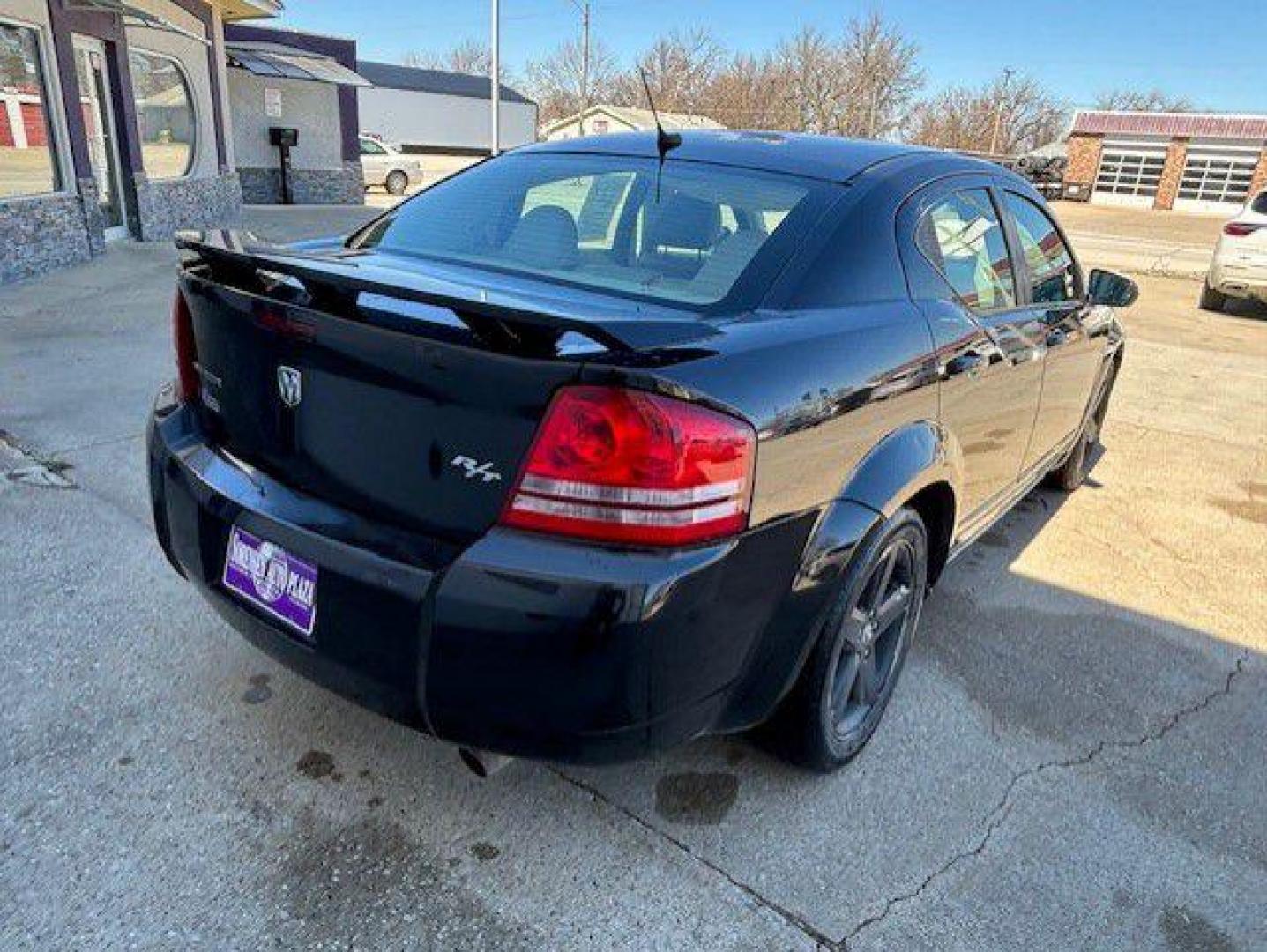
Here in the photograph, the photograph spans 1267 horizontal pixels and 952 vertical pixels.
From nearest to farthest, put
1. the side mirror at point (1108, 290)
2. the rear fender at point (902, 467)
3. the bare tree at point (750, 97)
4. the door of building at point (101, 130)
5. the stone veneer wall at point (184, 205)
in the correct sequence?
the rear fender at point (902, 467)
the side mirror at point (1108, 290)
the door of building at point (101, 130)
the stone veneer wall at point (184, 205)
the bare tree at point (750, 97)

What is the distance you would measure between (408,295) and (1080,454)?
403 cm

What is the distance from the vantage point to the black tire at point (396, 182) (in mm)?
25656

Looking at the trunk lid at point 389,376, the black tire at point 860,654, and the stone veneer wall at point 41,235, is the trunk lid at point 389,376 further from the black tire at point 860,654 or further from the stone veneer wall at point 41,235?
the stone veneer wall at point 41,235

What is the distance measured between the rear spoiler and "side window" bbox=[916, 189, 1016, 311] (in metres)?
1.06

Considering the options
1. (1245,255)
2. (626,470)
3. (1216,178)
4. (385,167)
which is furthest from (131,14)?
(1216,178)

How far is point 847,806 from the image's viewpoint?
7.70 ft

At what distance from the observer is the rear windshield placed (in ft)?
7.49

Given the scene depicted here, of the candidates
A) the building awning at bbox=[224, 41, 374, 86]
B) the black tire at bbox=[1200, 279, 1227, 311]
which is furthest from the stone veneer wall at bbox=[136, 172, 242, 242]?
the black tire at bbox=[1200, 279, 1227, 311]

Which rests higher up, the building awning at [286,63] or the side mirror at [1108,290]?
the building awning at [286,63]

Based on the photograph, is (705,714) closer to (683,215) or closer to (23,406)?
(683,215)

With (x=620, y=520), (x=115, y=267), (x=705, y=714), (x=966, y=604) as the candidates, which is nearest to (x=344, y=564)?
(x=620, y=520)

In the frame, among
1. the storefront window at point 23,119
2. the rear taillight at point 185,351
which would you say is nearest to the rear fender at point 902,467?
the rear taillight at point 185,351

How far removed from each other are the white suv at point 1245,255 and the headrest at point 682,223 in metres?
11.1

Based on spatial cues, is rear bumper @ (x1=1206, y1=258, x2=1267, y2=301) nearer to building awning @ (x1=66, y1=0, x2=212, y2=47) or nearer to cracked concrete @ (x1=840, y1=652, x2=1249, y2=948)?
cracked concrete @ (x1=840, y1=652, x2=1249, y2=948)
